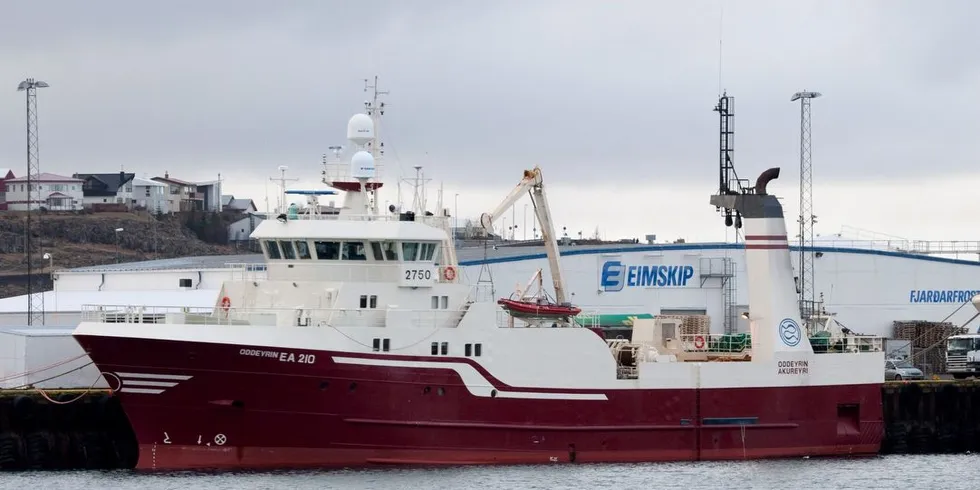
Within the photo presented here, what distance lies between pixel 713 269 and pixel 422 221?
1999 cm

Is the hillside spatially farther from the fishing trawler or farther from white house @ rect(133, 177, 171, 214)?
the fishing trawler

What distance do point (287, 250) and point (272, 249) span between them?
447mm

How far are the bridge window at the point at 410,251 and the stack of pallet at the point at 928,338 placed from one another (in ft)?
73.9

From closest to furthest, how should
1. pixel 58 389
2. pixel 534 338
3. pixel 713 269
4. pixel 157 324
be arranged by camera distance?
1. pixel 157 324
2. pixel 534 338
3. pixel 58 389
4. pixel 713 269

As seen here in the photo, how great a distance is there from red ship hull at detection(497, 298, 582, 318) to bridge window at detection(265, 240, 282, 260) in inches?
187

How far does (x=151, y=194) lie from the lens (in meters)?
111

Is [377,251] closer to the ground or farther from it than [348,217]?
closer to the ground

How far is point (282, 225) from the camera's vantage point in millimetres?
31391

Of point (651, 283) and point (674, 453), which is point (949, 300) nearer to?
point (651, 283)

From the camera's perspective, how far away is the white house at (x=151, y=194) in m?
110


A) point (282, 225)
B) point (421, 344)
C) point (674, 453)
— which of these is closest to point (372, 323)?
point (421, 344)

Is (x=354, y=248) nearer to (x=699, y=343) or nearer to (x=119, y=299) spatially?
(x=699, y=343)

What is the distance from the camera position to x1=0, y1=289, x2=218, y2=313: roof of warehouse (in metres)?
47.3

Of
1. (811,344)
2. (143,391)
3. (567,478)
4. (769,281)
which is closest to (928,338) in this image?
(811,344)
